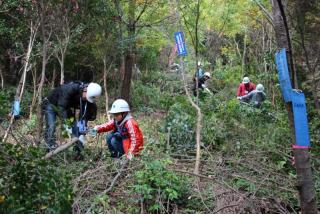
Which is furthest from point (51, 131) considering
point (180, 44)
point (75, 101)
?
point (180, 44)

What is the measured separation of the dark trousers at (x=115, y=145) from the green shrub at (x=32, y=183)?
336cm

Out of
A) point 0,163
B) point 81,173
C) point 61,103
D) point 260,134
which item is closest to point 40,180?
point 0,163

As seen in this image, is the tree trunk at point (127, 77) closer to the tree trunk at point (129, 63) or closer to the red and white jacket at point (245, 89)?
the tree trunk at point (129, 63)

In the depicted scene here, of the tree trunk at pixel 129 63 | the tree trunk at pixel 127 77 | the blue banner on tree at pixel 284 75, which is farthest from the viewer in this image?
the tree trunk at pixel 127 77

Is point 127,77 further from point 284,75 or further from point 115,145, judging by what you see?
point 284,75

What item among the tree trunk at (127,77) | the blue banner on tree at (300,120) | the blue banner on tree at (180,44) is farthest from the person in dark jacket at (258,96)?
the blue banner on tree at (300,120)

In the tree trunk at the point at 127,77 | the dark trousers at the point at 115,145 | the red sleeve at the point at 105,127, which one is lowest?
the dark trousers at the point at 115,145

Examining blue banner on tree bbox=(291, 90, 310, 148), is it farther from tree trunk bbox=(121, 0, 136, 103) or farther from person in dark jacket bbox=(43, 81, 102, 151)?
tree trunk bbox=(121, 0, 136, 103)

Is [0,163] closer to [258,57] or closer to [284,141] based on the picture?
[284,141]

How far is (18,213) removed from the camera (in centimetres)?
282

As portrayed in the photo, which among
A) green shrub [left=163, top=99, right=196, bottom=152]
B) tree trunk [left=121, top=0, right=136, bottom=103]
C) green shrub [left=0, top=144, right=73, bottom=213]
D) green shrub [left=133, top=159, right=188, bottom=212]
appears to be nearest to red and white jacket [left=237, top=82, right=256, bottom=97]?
tree trunk [left=121, top=0, right=136, bottom=103]

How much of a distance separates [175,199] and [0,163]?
274cm

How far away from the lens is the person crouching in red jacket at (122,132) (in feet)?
20.0

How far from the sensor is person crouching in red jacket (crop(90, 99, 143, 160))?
20.0 feet
